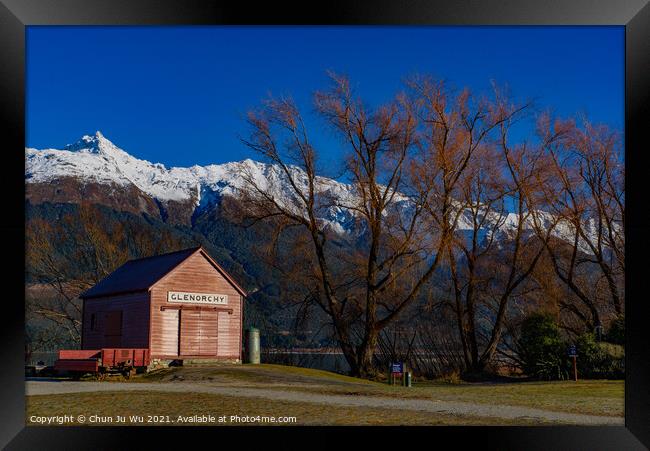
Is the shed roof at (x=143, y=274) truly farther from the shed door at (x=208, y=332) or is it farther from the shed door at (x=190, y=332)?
the shed door at (x=190, y=332)

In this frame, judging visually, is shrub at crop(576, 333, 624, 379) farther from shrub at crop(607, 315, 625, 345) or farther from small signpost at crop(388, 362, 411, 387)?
small signpost at crop(388, 362, 411, 387)

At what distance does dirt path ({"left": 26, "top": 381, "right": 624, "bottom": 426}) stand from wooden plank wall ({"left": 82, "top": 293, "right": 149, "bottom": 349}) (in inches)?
110

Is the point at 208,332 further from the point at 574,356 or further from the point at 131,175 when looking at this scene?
the point at 131,175

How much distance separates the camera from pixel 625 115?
14547mm

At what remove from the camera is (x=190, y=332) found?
22734 millimetres

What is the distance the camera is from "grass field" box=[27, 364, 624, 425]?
52.0 feet

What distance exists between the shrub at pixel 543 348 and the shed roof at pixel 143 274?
28.3 ft

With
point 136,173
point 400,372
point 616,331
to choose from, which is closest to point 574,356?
point 616,331

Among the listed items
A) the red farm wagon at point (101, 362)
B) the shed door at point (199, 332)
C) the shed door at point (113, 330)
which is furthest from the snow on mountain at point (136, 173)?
the red farm wagon at point (101, 362)

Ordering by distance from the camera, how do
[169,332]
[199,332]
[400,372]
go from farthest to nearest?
[199,332] → [169,332] → [400,372]

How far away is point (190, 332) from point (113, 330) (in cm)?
229
